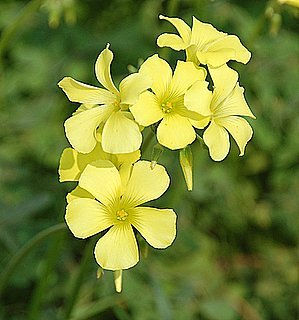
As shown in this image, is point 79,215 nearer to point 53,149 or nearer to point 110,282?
point 110,282

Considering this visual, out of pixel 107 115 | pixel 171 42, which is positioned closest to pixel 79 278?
pixel 107 115

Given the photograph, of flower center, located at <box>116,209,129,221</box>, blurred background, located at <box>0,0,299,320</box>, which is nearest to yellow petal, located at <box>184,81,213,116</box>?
flower center, located at <box>116,209,129,221</box>

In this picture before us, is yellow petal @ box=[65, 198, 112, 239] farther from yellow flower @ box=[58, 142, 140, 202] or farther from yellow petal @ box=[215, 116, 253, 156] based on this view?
yellow petal @ box=[215, 116, 253, 156]

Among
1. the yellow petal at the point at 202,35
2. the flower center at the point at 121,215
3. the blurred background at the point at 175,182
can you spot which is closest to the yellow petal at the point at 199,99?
the yellow petal at the point at 202,35

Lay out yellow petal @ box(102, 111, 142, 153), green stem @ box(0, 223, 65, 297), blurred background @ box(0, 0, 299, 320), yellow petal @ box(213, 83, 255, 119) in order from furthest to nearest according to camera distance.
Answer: blurred background @ box(0, 0, 299, 320) < green stem @ box(0, 223, 65, 297) < yellow petal @ box(213, 83, 255, 119) < yellow petal @ box(102, 111, 142, 153)

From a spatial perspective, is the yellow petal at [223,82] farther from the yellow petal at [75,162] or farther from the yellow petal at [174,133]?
the yellow petal at [75,162]

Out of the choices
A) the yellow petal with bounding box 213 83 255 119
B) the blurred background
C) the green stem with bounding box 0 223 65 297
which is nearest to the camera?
the yellow petal with bounding box 213 83 255 119
